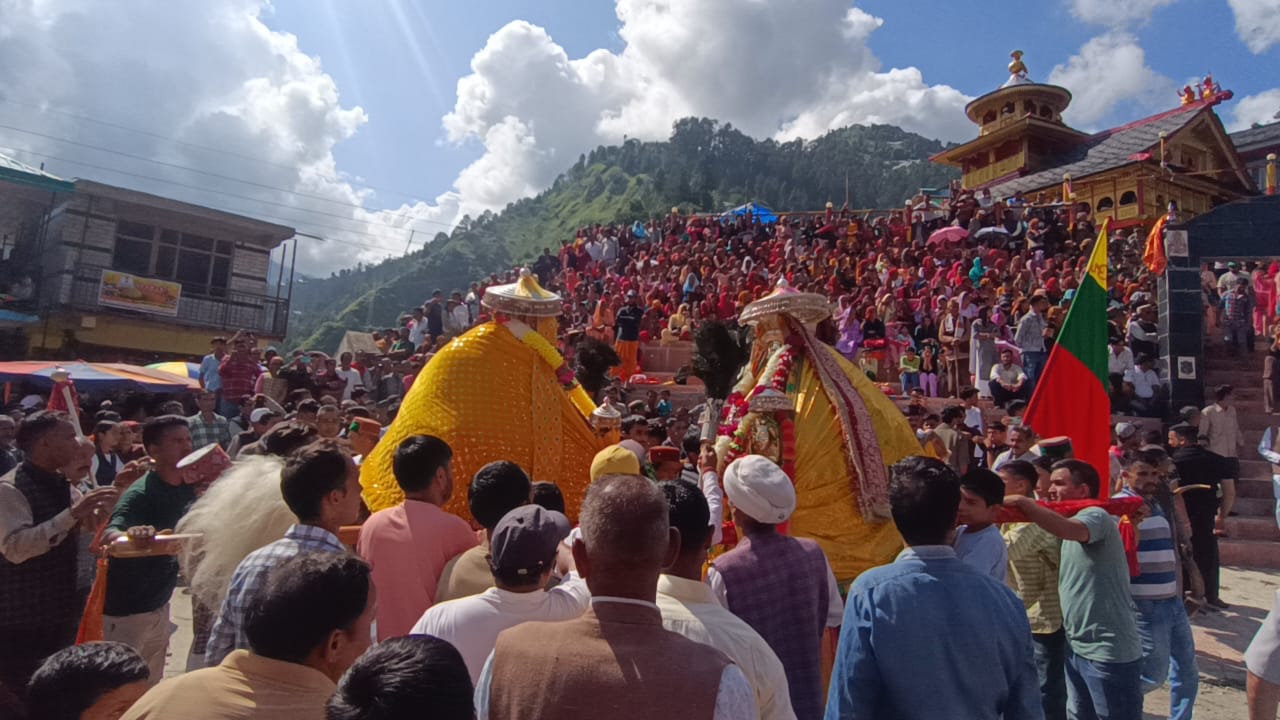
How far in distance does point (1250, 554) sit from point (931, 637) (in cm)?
978

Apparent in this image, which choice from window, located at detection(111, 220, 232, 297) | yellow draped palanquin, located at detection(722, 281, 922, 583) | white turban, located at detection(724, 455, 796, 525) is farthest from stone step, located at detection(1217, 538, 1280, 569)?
window, located at detection(111, 220, 232, 297)

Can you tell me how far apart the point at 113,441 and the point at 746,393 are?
19.6 ft

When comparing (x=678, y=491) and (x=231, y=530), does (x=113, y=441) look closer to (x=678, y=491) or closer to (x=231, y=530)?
(x=231, y=530)

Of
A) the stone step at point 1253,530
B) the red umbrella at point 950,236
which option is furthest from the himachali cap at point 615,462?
the red umbrella at point 950,236

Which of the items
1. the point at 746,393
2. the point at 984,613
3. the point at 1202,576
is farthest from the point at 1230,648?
the point at 984,613

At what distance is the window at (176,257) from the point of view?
74.1ft

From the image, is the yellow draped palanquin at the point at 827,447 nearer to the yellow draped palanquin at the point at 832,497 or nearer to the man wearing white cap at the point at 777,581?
the yellow draped palanquin at the point at 832,497

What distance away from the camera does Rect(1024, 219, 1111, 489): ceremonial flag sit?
624 cm

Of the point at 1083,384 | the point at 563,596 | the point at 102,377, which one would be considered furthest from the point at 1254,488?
the point at 102,377

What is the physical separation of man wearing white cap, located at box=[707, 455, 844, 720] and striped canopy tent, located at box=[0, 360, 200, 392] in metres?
12.5

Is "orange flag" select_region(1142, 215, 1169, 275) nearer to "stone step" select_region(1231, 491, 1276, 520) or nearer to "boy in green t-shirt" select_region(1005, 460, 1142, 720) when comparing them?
"stone step" select_region(1231, 491, 1276, 520)

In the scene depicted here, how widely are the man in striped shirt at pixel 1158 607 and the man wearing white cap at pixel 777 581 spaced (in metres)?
2.37

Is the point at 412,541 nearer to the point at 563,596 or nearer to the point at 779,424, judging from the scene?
the point at 563,596

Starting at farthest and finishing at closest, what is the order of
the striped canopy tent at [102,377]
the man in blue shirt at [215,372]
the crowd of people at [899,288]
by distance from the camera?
the crowd of people at [899,288], the striped canopy tent at [102,377], the man in blue shirt at [215,372]
